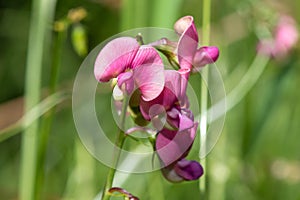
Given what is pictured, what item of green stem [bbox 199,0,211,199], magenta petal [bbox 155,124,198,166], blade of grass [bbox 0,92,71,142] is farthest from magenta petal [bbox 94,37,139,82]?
blade of grass [bbox 0,92,71,142]

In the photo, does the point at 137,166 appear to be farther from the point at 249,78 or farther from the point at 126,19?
the point at 249,78

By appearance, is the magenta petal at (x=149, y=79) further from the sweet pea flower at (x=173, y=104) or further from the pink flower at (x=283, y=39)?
the pink flower at (x=283, y=39)

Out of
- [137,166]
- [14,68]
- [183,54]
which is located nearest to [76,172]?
[137,166]

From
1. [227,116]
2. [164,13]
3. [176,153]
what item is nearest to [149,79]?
[176,153]

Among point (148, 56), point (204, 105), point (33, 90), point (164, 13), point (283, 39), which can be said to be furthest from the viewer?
point (283, 39)

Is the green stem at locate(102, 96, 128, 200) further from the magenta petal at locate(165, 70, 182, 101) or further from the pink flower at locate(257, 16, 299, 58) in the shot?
the pink flower at locate(257, 16, 299, 58)

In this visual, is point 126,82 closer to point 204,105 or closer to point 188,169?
point 188,169
